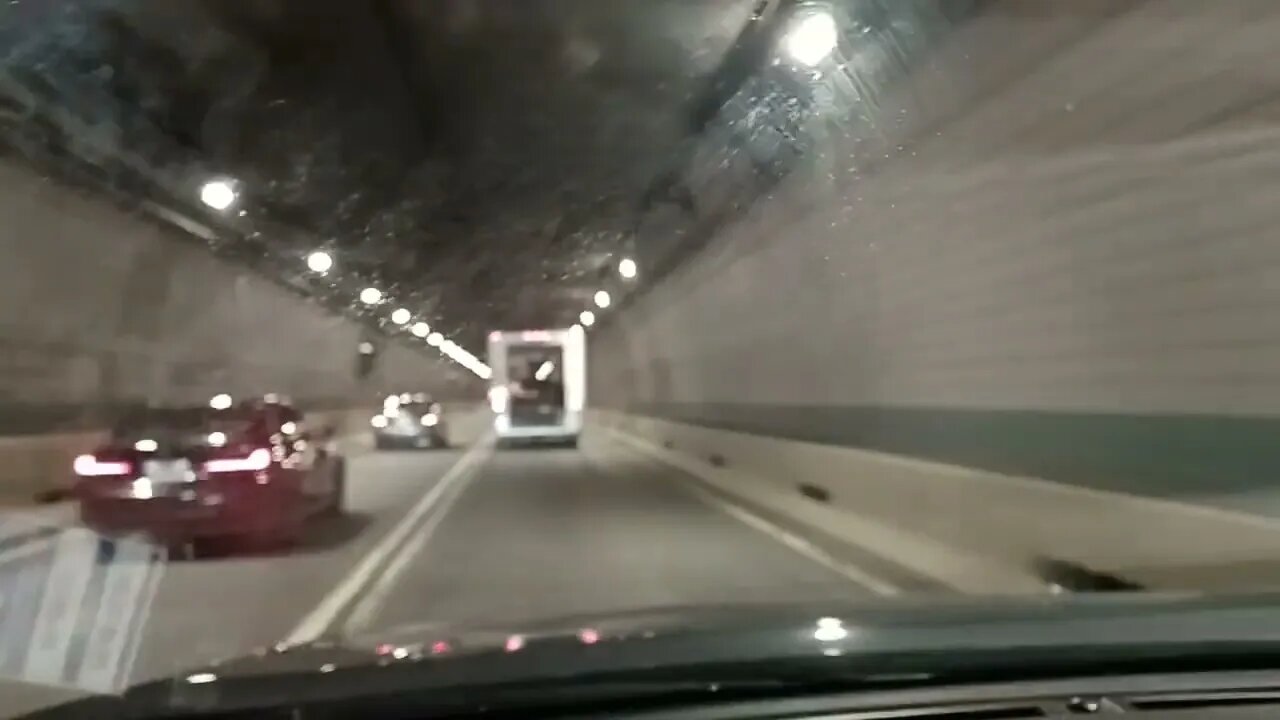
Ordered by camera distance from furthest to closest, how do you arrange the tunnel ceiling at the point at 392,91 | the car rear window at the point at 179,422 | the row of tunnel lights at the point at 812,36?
1. the car rear window at the point at 179,422
2. the row of tunnel lights at the point at 812,36
3. the tunnel ceiling at the point at 392,91

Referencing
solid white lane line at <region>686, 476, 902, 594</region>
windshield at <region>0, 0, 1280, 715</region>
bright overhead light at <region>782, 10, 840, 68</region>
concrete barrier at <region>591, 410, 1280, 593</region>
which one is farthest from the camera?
bright overhead light at <region>782, 10, 840, 68</region>

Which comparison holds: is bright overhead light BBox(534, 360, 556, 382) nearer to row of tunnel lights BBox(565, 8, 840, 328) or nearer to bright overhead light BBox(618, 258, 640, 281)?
bright overhead light BBox(618, 258, 640, 281)

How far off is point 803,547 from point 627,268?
24617 millimetres

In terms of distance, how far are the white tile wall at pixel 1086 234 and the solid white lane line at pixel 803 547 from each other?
209 centimetres

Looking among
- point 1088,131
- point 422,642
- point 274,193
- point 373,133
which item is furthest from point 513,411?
point 422,642

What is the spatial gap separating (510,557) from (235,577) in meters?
2.70

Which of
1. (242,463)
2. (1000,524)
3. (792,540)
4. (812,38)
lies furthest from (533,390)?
→ (1000,524)

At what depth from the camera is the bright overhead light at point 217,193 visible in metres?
24.3

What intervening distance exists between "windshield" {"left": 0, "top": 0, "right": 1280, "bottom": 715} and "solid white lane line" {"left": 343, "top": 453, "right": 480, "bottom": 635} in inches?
3.3

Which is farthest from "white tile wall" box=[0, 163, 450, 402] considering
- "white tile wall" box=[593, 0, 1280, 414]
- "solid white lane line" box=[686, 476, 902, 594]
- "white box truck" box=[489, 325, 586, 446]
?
"white tile wall" box=[593, 0, 1280, 414]

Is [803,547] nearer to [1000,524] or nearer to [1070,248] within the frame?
[1000,524]

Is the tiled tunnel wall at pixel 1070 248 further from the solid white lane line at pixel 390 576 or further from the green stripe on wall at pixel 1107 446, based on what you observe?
the solid white lane line at pixel 390 576

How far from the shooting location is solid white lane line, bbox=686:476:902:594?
523 inches

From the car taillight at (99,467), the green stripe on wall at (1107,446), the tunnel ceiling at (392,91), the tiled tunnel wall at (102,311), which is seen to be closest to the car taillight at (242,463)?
the car taillight at (99,467)
